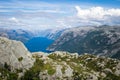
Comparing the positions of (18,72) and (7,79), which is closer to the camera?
(7,79)

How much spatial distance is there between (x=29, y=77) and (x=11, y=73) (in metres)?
14.9

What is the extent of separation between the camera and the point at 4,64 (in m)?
200

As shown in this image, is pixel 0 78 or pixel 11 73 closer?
pixel 0 78

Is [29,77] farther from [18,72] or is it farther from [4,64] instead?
[4,64]

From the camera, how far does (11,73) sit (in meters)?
194

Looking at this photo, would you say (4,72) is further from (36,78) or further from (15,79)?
(36,78)

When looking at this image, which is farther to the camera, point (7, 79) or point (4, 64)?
point (4, 64)

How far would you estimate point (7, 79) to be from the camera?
186250 mm

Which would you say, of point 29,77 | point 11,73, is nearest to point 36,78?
point 29,77

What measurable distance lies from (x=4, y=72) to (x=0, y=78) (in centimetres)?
1052

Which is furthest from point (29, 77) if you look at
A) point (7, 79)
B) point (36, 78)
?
point (7, 79)

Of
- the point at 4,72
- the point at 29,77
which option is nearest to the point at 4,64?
the point at 4,72

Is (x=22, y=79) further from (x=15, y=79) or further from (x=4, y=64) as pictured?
(x=4, y=64)

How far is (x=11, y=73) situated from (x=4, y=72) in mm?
5933
